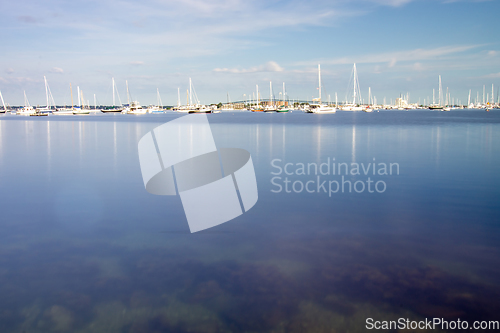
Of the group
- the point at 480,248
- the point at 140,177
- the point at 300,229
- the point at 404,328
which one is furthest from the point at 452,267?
the point at 140,177

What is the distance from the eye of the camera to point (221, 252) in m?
8.03

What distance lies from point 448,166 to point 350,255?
13.9 metres

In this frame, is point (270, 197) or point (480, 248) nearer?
point (480, 248)

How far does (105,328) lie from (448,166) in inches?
714

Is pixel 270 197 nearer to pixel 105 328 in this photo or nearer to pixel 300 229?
pixel 300 229

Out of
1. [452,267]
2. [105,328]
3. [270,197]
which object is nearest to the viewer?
[105,328]

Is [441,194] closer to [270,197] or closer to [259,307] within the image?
[270,197]

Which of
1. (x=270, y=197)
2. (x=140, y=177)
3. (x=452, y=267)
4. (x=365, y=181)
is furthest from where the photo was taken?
(x=140, y=177)

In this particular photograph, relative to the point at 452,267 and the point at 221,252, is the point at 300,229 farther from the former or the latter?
the point at 452,267

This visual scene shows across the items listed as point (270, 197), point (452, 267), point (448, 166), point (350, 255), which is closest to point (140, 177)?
point (270, 197)

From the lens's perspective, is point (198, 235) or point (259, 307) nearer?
point (259, 307)

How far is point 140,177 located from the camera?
16.5 metres

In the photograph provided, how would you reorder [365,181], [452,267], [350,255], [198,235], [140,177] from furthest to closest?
1. [140,177]
2. [365,181]
3. [198,235]
4. [350,255]
5. [452,267]

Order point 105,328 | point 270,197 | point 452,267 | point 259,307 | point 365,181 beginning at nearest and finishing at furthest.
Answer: point 105,328 < point 259,307 < point 452,267 < point 270,197 < point 365,181
